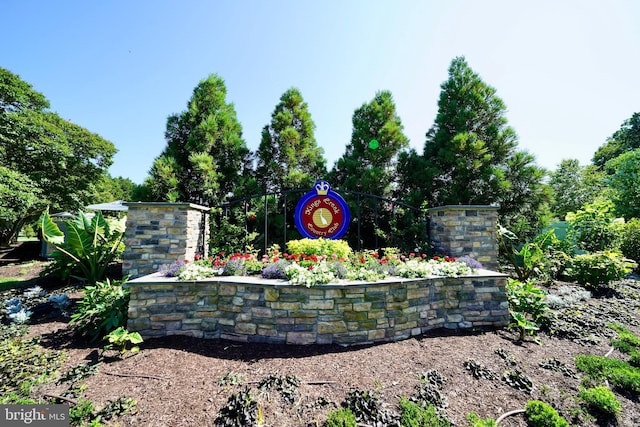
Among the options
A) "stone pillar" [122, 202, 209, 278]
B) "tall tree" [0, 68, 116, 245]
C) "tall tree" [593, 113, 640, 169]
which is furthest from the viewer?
"tall tree" [593, 113, 640, 169]

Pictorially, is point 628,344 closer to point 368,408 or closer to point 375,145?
point 368,408

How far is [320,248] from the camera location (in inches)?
210

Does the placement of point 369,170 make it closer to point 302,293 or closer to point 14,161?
point 302,293

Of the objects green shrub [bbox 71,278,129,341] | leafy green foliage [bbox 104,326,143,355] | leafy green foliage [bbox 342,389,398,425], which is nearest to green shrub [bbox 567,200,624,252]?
leafy green foliage [bbox 342,389,398,425]

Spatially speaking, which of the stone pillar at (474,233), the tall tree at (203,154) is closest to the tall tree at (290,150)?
the tall tree at (203,154)

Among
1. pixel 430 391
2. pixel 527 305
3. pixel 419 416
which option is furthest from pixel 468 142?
pixel 419 416

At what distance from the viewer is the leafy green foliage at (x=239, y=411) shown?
2.17 m

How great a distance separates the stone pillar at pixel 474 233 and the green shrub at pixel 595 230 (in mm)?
4933

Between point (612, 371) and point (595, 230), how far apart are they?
6628 millimetres

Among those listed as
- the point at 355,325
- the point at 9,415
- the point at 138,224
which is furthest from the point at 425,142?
the point at 9,415

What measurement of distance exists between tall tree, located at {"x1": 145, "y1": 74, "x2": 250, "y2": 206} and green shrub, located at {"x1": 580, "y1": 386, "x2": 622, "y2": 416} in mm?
7313

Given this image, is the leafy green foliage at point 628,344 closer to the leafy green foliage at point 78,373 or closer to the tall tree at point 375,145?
the tall tree at point 375,145

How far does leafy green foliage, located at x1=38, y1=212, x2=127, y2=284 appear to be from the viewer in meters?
5.50

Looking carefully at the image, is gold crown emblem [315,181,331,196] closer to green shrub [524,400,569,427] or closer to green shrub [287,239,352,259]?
green shrub [287,239,352,259]
